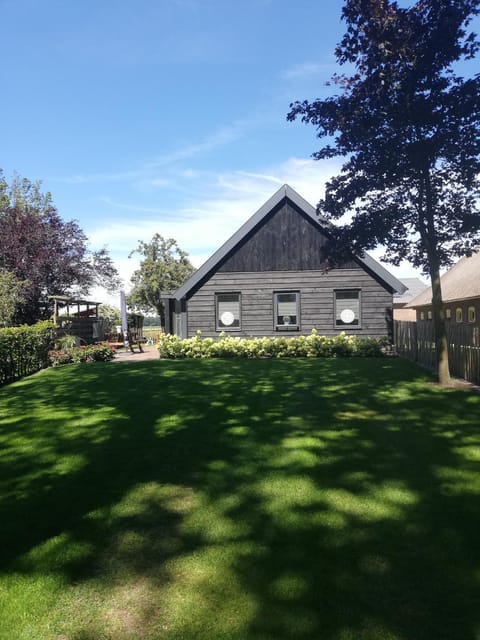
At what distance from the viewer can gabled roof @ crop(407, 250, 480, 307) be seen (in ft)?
68.7

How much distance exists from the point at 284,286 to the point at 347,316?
10.5 feet

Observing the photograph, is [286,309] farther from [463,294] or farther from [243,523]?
[243,523]

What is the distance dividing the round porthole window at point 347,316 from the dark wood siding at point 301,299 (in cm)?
43

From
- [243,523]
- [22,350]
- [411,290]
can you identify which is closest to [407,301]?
[411,290]

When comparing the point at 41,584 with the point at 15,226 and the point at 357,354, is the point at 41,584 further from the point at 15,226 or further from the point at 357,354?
the point at 15,226

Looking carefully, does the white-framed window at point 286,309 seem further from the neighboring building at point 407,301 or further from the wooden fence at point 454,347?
the neighboring building at point 407,301

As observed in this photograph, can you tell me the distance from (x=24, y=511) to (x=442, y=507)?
443 centimetres

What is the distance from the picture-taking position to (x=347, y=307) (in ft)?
71.9

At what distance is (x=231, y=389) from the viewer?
1186 centimetres

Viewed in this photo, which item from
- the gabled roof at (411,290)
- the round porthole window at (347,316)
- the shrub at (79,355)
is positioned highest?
the gabled roof at (411,290)

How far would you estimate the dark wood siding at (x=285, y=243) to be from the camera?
2183cm

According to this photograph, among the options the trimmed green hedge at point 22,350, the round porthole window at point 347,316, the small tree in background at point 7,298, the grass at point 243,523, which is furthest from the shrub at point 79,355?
the round porthole window at point 347,316

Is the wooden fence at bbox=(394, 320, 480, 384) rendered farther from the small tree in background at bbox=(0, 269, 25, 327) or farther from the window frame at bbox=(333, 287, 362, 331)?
the small tree in background at bbox=(0, 269, 25, 327)

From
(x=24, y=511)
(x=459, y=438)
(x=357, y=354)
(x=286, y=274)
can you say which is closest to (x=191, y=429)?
(x=24, y=511)
